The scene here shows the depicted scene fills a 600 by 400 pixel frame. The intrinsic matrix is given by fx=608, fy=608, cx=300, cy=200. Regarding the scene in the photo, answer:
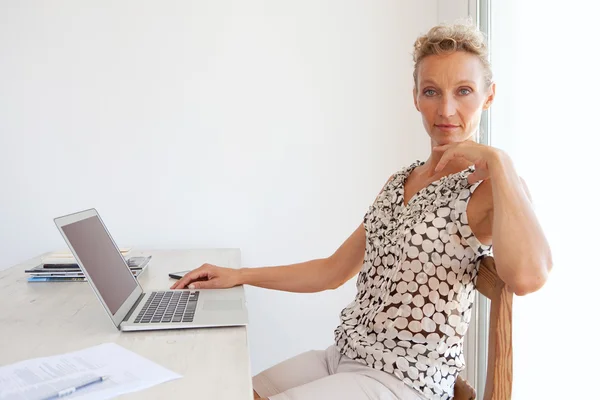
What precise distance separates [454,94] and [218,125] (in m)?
1.32

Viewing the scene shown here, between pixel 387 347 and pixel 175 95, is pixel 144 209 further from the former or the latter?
pixel 387 347

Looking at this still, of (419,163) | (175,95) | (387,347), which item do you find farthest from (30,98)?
(387,347)

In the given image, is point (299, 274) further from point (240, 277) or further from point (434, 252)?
point (434, 252)

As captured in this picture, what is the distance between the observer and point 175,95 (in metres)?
2.43

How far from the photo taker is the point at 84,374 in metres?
0.92

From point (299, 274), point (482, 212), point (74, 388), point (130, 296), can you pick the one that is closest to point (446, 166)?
point (482, 212)

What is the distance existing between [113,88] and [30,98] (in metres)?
0.32

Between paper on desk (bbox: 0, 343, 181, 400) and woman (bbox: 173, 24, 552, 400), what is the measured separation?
0.91ft

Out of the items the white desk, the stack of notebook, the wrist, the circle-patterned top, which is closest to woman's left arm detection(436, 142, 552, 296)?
the circle-patterned top

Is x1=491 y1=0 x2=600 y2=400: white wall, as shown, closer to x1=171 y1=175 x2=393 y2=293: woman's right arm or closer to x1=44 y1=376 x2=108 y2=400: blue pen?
x1=171 y1=175 x2=393 y2=293: woman's right arm

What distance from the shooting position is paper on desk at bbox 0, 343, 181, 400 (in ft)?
2.77

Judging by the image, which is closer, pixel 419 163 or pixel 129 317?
pixel 129 317

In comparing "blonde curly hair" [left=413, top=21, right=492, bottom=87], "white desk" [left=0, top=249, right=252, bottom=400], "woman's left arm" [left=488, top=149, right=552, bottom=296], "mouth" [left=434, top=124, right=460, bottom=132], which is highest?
"blonde curly hair" [left=413, top=21, right=492, bottom=87]

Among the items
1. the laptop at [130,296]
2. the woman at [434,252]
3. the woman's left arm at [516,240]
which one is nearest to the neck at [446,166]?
the woman at [434,252]
